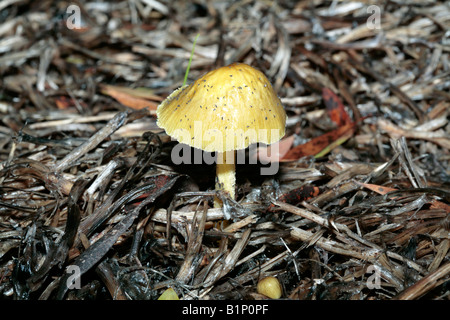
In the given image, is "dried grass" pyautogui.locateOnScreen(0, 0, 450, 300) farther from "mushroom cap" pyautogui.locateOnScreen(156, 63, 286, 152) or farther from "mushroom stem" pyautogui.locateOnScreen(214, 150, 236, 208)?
"mushroom cap" pyautogui.locateOnScreen(156, 63, 286, 152)

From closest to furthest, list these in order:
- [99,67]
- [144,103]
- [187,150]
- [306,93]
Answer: [187,150]
[144,103]
[306,93]
[99,67]

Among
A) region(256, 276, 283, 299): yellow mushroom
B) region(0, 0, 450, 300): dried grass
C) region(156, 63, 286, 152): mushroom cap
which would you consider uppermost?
region(156, 63, 286, 152): mushroom cap

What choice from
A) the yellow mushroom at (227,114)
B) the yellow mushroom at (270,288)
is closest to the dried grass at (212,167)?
the yellow mushroom at (270,288)

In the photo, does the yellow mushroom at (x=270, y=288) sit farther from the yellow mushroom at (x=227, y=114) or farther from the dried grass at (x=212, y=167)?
the yellow mushroom at (x=227, y=114)

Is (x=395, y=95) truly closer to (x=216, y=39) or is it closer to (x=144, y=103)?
(x=216, y=39)

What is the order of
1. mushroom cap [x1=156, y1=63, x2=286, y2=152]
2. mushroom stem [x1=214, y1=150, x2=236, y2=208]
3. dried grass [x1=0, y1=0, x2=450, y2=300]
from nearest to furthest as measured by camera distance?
1. mushroom cap [x1=156, y1=63, x2=286, y2=152]
2. dried grass [x1=0, y1=0, x2=450, y2=300]
3. mushroom stem [x1=214, y1=150, x2=236, y2=208]

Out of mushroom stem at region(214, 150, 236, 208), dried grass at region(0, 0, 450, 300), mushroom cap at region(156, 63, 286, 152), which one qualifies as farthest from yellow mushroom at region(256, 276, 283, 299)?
mushroom cap at region(156, 63, 286, 152)

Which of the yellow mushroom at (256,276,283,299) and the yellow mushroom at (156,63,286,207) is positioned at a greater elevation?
the yellow mushroom at (156,63,286,207)
